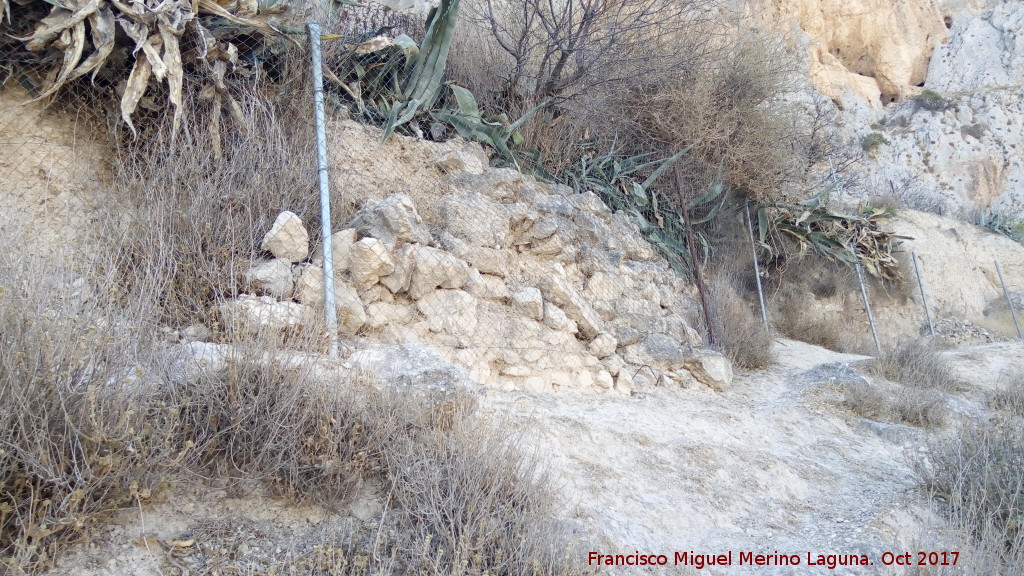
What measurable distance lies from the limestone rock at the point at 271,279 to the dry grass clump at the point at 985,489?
3.17 m

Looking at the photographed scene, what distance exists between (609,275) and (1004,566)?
3419 mm

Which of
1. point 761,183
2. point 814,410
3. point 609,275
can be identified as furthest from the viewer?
point 761,183

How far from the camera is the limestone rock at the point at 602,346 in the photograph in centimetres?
477

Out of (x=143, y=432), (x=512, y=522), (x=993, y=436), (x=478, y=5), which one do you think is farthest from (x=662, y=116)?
(x=143, y=432)

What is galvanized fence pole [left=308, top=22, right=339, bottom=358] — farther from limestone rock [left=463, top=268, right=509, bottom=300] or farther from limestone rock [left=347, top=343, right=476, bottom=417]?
limestone rock [left=463, top=268, right=509, bottom=300]

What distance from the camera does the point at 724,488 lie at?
343 centimetres

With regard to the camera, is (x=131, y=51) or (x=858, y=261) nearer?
(x=131, y=51)

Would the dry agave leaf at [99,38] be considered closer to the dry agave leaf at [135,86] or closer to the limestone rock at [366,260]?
the dry agave leaf at [135,86]

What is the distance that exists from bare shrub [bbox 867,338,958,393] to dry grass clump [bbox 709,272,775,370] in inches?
39.7

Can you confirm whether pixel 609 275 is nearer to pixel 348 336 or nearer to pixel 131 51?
pixel 348 336

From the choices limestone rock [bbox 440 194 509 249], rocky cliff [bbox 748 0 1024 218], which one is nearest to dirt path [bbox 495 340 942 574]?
limestone rock [bbox 440 194 509 249]

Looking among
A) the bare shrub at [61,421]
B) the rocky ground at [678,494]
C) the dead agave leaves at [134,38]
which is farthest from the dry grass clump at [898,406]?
the dead agave leaves at [134,38]

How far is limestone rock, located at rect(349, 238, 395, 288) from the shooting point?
12.4 ft

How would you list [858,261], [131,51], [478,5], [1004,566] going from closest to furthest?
[1004,566], [131,51], [478,5], [858,261]
